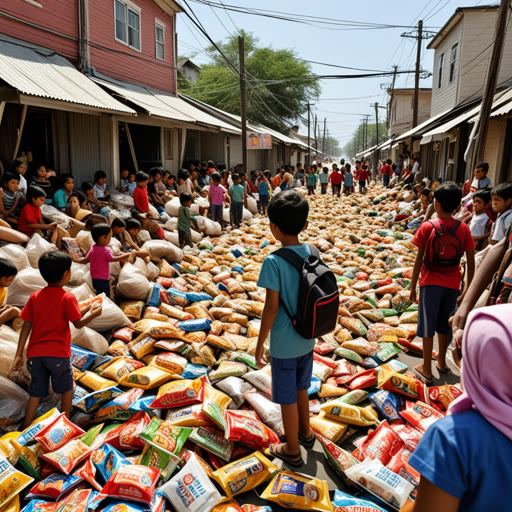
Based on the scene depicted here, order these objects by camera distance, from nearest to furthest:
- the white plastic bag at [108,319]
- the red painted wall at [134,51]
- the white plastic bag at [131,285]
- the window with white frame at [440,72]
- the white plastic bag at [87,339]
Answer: the white plastic bag at [87,339] → the white plastic bag at [108,319] → the white plastic bag at [131,285] → the red painted wall at [134,51] → the window with white frame at [440,72]

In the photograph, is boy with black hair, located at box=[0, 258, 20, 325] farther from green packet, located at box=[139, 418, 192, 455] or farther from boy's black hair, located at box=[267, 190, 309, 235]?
boy's black hair, located at box=[267, 190, 309, 235]

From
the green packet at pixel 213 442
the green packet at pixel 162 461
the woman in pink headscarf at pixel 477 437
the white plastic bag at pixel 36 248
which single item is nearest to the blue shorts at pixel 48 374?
the green packet at pixel 162 461

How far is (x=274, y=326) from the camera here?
2.47m

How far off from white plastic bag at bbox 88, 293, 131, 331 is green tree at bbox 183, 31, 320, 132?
102ft

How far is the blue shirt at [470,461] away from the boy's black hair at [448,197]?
2.61 m

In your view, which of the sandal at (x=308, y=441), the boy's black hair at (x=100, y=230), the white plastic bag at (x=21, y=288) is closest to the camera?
the sandal at (x=308, y=441)

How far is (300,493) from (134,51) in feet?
43.7

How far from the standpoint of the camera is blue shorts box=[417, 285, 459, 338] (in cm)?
342

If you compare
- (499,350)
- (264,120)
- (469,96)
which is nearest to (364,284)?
(499,350)

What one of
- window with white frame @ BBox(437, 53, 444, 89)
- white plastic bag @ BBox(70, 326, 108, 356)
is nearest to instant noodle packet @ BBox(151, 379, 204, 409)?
Answer: white plastic bag @ BBox(70, 326, 108, 356)

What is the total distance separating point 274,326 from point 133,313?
2.77 metres

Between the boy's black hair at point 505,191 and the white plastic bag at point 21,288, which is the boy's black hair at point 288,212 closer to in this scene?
the boy's black hair at point 505,191

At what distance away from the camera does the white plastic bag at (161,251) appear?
6559 millimetres

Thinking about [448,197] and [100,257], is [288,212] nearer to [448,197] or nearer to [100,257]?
[448,197]
